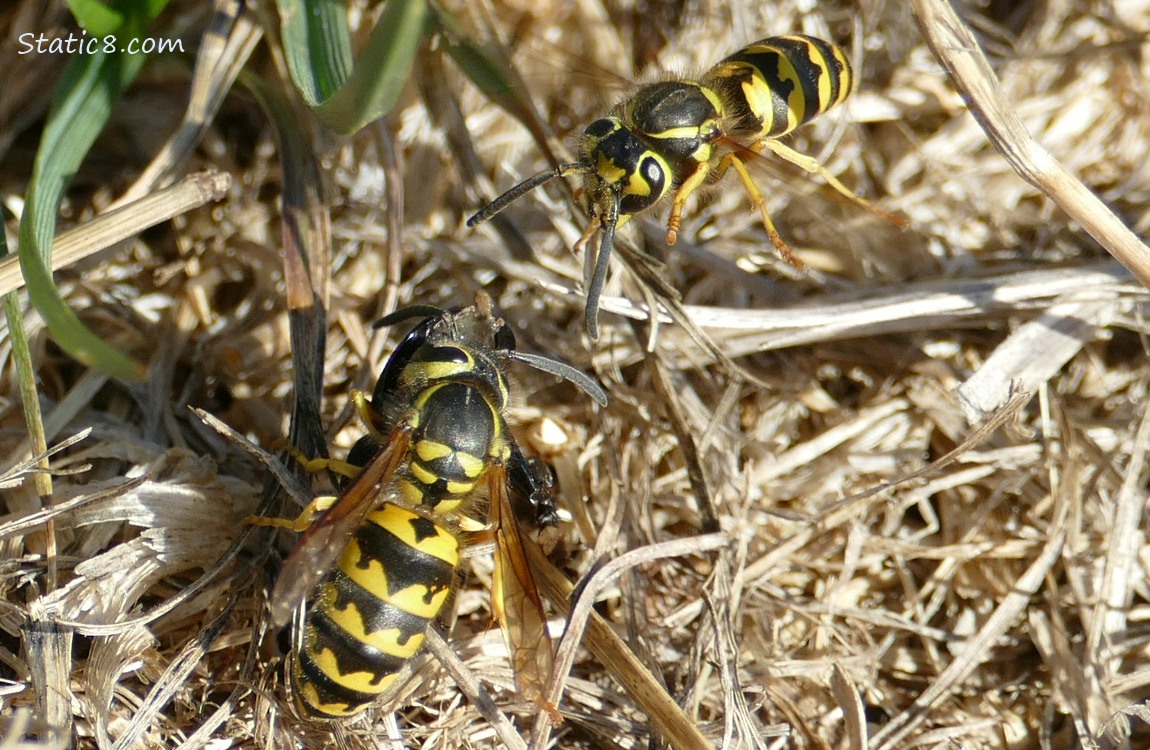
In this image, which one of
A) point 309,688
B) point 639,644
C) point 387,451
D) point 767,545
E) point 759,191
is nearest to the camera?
point 309,688

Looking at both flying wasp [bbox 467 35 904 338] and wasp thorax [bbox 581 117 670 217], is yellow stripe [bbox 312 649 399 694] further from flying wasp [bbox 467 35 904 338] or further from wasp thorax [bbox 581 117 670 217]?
wasp thorax [bbox 581 117 670 217]

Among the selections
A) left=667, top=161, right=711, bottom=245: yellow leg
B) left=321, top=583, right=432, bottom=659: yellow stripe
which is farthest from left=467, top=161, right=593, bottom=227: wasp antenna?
left=321, top=583, right=432, bottom=659: yellow stripe

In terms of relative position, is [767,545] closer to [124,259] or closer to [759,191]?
[759,191]

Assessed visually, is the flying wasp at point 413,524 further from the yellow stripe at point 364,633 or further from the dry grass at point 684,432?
the dry grass at point 684,432

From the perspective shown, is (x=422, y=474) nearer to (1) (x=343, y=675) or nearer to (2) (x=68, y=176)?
(1) (x=343, y=675)

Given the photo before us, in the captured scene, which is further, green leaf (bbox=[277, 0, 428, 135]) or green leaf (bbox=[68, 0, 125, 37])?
green leaf (bbox=[68, 0, 125, 37])

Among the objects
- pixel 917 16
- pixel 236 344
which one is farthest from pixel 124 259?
pixel 917 16
